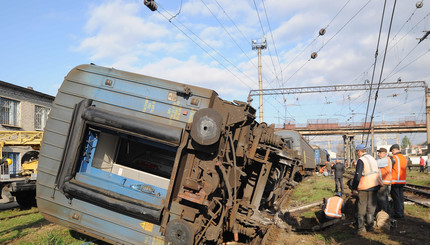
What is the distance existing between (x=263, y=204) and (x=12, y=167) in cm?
1137

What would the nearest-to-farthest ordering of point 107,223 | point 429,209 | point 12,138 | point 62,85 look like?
point 107,223 < point 62,85 < point 429,209 < point 12,138

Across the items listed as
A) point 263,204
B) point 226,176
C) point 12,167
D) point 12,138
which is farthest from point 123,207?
point 12,167

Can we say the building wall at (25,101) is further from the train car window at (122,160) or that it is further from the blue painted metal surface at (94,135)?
the blue painted metal surface at (94,135)

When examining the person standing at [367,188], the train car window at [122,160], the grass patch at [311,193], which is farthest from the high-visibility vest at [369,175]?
the grass patch at [311,193]

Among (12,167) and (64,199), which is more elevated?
(64,199)

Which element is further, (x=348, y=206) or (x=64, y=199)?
(x=348, y=206)

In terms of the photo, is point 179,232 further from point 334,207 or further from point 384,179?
point 384,179

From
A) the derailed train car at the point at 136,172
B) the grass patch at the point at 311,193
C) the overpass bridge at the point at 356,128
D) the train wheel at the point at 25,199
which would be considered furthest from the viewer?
the overpass bridge at the point at 356,128

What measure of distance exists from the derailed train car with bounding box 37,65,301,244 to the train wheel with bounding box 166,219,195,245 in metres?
0.01

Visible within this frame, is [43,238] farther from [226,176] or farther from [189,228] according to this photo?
[226,176]

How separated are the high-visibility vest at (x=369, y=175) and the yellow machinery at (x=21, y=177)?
8996 millimetres

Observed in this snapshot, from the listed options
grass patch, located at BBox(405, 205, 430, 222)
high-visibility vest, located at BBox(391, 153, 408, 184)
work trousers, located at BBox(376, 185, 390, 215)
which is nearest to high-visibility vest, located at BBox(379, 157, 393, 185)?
work trousers, located at BBox(376, 185, 390, 215)

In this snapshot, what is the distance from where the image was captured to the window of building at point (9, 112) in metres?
15.2

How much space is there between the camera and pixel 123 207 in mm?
4375
